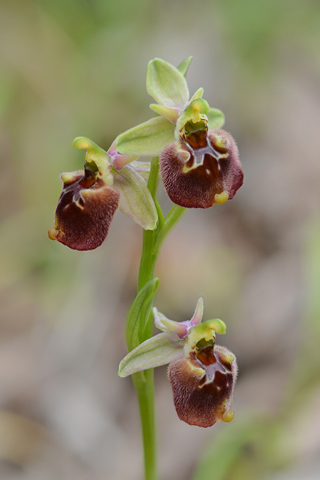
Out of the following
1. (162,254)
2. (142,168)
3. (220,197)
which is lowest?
(162,254)

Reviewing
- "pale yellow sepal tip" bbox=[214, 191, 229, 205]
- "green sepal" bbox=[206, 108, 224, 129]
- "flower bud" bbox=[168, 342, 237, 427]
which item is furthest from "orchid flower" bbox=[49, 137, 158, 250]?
"flower bud" bbox=[168, 342, 237, 427]

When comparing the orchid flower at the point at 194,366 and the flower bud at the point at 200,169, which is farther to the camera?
the orchid flower at the point at 194,366

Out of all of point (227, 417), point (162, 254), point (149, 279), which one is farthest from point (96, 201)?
point (162, 254)

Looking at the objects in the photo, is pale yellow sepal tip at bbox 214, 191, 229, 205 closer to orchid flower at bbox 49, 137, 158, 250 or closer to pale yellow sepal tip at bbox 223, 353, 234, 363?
orchid flower at bbox 49, 137, 158, 250

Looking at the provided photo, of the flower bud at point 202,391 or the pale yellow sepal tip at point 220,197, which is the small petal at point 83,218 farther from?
the flower bud at point 202,391

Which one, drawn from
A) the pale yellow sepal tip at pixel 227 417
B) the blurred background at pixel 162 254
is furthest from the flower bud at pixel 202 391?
the blurred background at pixel 162 254

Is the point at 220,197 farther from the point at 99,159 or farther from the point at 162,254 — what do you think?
the point at 162,254
